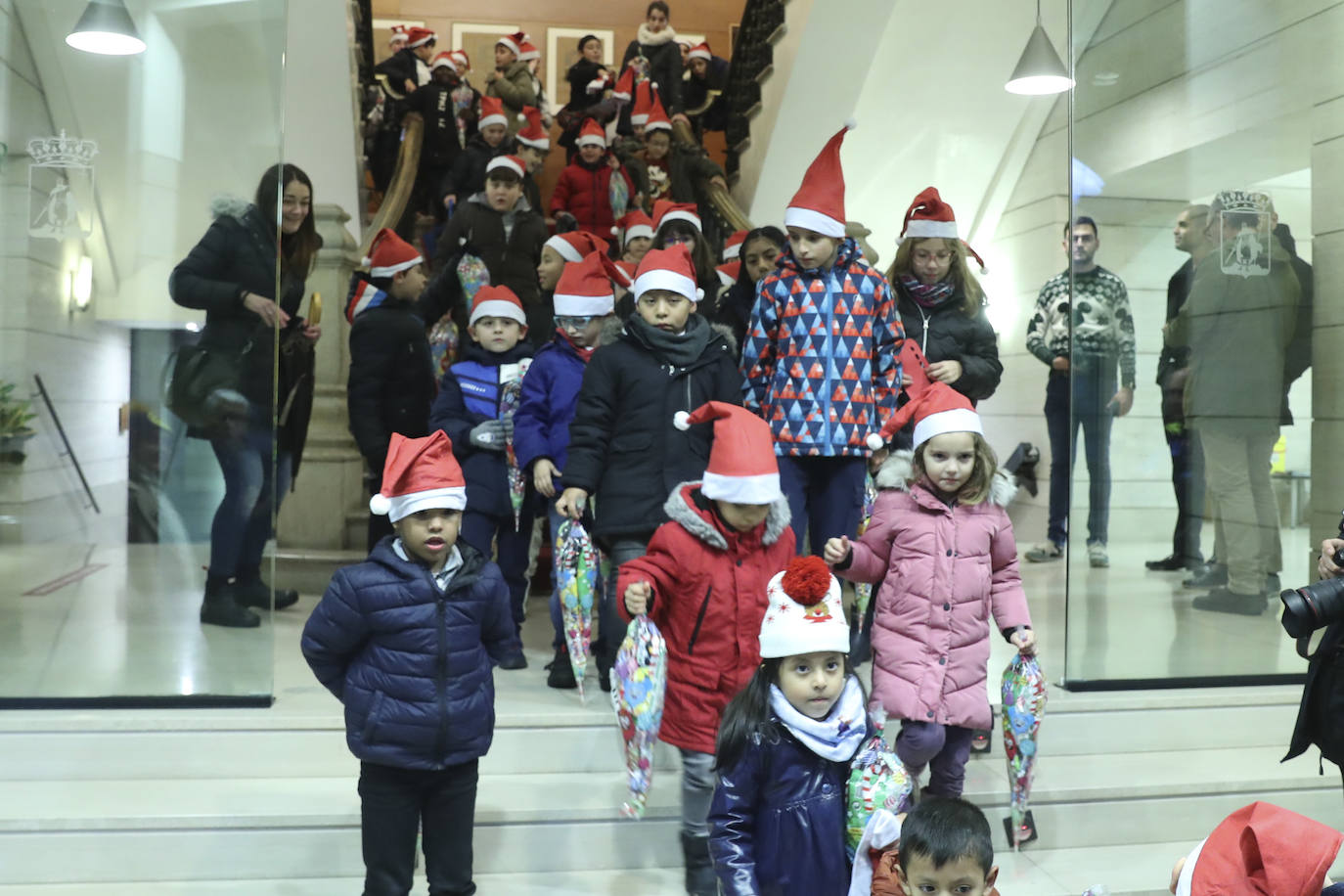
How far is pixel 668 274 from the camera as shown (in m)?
4.26

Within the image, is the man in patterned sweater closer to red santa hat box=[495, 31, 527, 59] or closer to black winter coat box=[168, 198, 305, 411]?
black winter coat box=[168, 198, 305, 411]

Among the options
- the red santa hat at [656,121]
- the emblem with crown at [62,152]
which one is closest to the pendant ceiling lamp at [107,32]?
the emblem with crown at [62,152]

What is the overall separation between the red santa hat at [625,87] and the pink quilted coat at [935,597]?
24.2ft

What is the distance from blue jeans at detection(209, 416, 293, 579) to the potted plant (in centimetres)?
62

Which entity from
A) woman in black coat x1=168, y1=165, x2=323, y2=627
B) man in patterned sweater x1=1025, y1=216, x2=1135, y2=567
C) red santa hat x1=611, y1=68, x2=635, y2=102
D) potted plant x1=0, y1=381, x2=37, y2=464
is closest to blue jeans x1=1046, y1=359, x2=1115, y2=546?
man in patterned sweater x1=1025, y1=216, x2=1135, y2=567

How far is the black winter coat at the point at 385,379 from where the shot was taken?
558 centimetres

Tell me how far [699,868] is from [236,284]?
99.8 inches

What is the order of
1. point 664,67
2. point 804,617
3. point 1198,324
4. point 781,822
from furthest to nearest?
point 664,67 < point 1198,324 < point 804,617 < point 781,822

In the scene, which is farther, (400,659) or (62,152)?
(62,152)

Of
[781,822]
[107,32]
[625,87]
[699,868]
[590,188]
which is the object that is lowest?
[699,868]

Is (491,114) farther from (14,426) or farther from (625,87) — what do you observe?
(14,426)

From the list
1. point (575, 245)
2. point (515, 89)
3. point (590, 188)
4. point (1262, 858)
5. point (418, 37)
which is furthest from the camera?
point (418, 37)

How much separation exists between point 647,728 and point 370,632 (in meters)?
0.80

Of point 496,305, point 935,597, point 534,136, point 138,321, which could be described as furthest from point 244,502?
point 534,136
